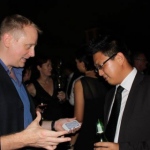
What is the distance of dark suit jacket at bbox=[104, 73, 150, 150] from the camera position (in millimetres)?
2027

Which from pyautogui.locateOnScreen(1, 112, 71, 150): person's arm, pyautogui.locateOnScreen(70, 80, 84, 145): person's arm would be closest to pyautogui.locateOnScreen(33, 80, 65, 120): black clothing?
pyautogui.locateOnScreen(70, 80, 84, 145): person's arm

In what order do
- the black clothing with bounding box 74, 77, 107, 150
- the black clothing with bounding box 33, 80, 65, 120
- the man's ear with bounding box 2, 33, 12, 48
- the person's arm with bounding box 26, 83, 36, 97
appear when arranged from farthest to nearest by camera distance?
the person's arm with bounding box 26, 83, 36, 97
the black clothing with bounding box 33, 80, 65, 120
the black clothing with bounding box 74, 77, 107, 150
the man's ear with bounding box 2, 33, 12, 48

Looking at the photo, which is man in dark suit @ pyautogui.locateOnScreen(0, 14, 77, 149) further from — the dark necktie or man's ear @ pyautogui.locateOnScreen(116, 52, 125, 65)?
man's ear @ pyautogui.locateOnScreen(116, 52, 125, 65)

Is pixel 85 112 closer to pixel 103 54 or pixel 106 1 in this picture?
pixel 103 54

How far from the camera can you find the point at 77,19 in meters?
12.9

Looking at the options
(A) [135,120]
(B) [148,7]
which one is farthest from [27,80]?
(B) [148,7]

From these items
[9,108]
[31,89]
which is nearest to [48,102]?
[31,89]

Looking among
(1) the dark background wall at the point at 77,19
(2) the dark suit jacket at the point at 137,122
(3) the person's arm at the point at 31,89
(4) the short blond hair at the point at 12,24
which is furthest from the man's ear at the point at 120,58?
(1) the dark background wall at the point at 77,19

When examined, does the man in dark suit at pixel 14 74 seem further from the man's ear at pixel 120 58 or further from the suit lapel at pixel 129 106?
the man's ear at pixel 120 58

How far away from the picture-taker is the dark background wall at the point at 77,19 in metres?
12.4

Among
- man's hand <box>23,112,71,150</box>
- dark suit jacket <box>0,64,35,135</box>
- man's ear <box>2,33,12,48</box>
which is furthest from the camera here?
man's ear <box>2,33,12,48</box>

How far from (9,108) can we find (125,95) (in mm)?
1043

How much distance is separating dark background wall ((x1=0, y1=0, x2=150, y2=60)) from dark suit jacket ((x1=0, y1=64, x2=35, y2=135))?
1038 cm

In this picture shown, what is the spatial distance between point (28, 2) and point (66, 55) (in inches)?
124
